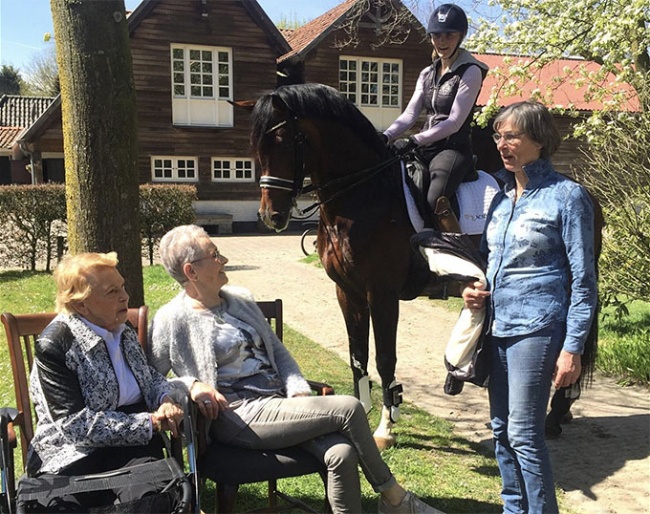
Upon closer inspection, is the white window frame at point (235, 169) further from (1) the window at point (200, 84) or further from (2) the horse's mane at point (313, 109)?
(2) the horse's mane at point (313, 109)

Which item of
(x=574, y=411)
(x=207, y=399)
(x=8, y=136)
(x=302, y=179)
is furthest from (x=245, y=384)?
(x=8, y=136)

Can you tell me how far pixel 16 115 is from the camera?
32.0 m

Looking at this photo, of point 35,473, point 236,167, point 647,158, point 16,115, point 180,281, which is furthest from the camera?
point 16,115

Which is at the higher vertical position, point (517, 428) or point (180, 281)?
point (180, 281)

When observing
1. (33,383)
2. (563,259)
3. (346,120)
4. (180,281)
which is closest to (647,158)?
(346,120)

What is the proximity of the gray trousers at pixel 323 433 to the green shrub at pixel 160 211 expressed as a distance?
379 inches

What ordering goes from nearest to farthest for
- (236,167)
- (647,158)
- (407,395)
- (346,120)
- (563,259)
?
1. (563,259)
2. (346,120)
3. (407,395)
4. (647,158)
5. (236,167)

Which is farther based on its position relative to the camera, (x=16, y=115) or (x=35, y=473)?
(x=16, y=115)

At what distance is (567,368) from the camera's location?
2484 millimetres

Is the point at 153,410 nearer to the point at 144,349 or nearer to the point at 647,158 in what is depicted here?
the point at 144,349

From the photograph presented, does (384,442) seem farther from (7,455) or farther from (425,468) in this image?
(7,455)

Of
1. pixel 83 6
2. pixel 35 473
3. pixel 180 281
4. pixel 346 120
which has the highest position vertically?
pixel 83 6

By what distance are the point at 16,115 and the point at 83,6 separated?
3340 centimetres

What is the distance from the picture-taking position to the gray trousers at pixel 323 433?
2557 millimetres
